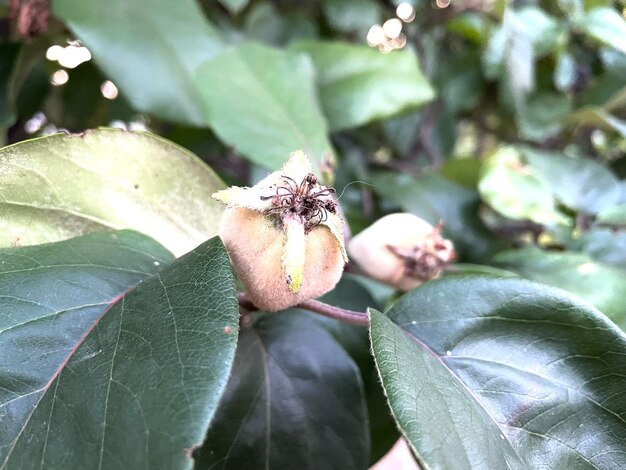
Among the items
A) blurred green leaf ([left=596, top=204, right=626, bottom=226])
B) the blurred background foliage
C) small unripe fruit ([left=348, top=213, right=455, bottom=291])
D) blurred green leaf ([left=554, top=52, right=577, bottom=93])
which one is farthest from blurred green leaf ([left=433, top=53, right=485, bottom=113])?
small unripe fruit ([left=348, top=213, right=455, bottom=291])

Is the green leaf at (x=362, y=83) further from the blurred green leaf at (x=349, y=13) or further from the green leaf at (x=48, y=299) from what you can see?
the green leaf at (x=48, y=299)

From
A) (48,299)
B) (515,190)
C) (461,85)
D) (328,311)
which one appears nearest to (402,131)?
(461,85)

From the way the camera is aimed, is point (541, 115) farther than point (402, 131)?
No

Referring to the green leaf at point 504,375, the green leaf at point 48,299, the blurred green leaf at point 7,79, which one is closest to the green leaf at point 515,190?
the green leaf at point 504,375

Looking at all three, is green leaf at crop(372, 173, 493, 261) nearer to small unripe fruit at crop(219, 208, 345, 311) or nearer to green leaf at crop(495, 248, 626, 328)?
green leaf at crop(495, 248, 626, 328)

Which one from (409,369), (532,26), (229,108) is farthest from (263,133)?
(532,26)

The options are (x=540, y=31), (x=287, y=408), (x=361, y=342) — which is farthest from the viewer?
(x=540, y=31)

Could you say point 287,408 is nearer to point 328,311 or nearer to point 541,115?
point 328,311
